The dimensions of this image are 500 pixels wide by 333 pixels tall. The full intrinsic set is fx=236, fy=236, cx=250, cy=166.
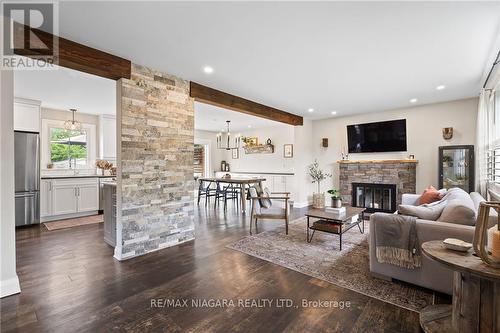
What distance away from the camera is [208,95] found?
13.2ft

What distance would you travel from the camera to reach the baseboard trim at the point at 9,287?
212 cm

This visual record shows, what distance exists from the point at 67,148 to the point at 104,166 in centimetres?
102

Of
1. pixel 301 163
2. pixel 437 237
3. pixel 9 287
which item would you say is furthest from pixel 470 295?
pixel 301 163

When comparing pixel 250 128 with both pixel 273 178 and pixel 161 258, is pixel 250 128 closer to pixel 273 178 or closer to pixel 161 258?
pixel 273 178

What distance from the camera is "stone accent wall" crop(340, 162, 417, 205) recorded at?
5.42 m

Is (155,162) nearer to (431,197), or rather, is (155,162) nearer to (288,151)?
(431,197)

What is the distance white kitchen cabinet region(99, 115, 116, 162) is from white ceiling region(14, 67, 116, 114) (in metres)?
0.64

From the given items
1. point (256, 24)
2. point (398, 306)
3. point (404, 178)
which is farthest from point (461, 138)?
point (256, 24)

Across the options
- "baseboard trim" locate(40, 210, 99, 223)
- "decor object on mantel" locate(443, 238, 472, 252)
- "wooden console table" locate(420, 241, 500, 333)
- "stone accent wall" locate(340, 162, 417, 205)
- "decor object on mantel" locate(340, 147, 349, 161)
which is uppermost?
"decor object on mantel" locate(340, 147, 349, 161)

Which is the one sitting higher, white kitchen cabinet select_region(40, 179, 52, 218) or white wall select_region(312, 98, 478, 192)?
white wall select_region(312, 98, 478, 192)

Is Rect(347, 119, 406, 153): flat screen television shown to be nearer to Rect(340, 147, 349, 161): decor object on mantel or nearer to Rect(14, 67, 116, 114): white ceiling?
Rect(340, 147, 349, 161): decor object on mantel

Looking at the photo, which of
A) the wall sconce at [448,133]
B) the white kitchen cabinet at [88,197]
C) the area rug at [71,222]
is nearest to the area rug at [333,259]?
the wall sconce at [448,133]

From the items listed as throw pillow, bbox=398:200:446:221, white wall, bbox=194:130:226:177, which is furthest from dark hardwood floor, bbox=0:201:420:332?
white wall, bbox=194:130:226:177

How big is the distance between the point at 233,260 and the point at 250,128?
6.12 m
